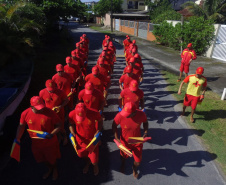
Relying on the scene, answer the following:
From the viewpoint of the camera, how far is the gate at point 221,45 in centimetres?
1362

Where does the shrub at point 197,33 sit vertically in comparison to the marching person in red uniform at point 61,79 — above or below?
above

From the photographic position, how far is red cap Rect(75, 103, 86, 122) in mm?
3447

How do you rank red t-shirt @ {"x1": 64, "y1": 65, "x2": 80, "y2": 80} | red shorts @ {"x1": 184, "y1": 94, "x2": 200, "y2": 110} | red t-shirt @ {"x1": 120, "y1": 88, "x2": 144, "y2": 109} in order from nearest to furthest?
red t-shirt @ {"x1": 120, "y1": 88, "x2": 144, "y2": 109}, red shorts @ {"x1": 184, "y1": 94, "x2": 200, "y2": 110}, red t-shirt @ {"x1": 64, "y1": 65, "x2": 80, "y2": 80}

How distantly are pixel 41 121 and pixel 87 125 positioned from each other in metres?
0.88

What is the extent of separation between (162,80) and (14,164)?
8196 mm

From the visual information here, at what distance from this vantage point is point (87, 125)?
3.64 meters

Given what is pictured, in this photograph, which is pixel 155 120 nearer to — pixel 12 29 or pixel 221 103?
pixel 221 103

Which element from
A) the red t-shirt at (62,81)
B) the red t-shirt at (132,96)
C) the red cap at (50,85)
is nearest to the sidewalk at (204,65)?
the red t-shirt at (132,96)

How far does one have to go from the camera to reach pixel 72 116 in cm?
368

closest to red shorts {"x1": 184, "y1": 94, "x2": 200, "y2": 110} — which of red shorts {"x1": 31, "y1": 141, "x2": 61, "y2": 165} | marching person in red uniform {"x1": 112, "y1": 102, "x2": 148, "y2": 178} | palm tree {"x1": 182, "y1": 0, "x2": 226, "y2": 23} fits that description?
marching person in red uniform {"x1": 112, "y1": 102, "x2": 148, "y2": 178}

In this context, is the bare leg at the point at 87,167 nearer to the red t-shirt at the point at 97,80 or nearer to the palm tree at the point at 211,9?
the red t-shirt at the point at 97,80

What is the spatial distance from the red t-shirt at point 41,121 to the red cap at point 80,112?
1.62 feet

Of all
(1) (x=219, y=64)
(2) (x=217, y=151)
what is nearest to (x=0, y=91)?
(2) (x=217, y=151)

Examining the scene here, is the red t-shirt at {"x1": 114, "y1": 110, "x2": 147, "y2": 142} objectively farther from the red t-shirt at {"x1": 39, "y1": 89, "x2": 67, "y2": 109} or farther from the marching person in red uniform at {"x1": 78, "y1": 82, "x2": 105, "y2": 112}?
the red t-shirt at {"x1": 39, "y1": 89, "x2": 67, "y2": 109}
